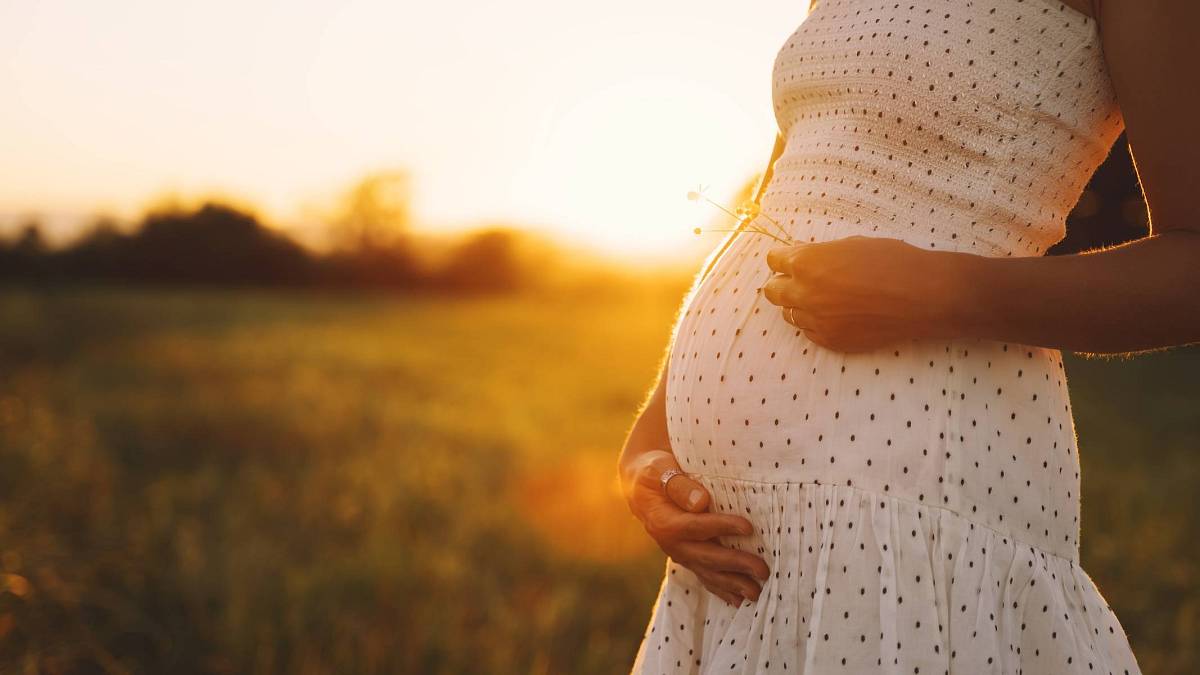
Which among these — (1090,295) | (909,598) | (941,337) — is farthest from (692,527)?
(1090,295)

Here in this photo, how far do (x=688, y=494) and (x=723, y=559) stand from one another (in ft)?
0.33

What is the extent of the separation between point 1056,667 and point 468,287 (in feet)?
117

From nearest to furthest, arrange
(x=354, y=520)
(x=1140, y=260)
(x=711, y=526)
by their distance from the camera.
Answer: (x=1140, y=260)
(x=711, y=526)
(x=354, y=520)

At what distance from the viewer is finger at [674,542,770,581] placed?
1054 mm

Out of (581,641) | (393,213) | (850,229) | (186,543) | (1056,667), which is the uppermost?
(393,213)

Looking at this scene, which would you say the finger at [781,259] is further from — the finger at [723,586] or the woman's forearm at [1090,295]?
the finger at [723,586]

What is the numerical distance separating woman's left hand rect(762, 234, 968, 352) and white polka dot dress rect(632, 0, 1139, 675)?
0.06 meters

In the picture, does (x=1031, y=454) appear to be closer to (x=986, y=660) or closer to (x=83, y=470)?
(x=986, y=660)

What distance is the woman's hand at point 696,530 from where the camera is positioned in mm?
1074

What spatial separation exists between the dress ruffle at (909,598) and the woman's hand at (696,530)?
0.12 feet

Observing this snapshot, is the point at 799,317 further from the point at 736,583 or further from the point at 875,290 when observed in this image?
the point at 736,583

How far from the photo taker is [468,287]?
36094 mm

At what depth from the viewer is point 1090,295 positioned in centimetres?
88

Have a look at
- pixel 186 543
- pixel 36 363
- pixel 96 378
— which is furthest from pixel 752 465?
pixel 36 363
